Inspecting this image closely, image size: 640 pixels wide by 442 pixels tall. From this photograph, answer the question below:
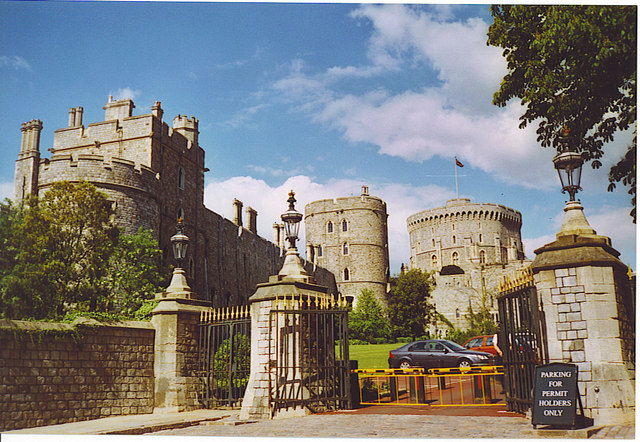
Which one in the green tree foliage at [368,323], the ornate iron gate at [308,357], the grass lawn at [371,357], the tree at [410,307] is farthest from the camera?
the tree at [410,307]

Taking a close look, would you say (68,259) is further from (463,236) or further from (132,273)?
(463,236)

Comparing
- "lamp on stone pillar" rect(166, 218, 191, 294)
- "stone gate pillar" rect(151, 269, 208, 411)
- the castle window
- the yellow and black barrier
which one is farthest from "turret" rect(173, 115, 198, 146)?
"stone gate pillar" rect(151, 269, 208, 411)

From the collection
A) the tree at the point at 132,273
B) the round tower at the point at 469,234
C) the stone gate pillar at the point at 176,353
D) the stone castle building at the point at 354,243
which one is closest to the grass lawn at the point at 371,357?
the tree at the point at 132,273

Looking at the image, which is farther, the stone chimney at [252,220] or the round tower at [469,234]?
the round tower at [469,234]

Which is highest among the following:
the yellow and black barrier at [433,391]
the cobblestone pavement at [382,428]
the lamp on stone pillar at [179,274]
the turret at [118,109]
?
the turret at [118,109]

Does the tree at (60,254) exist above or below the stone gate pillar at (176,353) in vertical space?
above

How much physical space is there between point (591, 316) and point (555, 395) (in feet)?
3.71

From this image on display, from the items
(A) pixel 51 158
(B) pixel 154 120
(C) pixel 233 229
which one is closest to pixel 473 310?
(C) pixel 233 229

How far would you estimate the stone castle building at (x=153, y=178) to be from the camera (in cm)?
2030

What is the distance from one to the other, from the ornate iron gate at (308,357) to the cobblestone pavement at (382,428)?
421mm

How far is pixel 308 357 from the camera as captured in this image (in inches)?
377

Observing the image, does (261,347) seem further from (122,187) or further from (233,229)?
(233,229)

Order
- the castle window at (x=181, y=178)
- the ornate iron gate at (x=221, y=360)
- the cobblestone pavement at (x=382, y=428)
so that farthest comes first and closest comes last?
the castle window at (x=181, y=178)
the ornate iron gate at (x=221, y=360)
the cobblestone pavement at (x=382, y=428)

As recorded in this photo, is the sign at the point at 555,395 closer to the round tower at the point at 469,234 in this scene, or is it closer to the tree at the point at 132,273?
the tree at the point at 132,273
